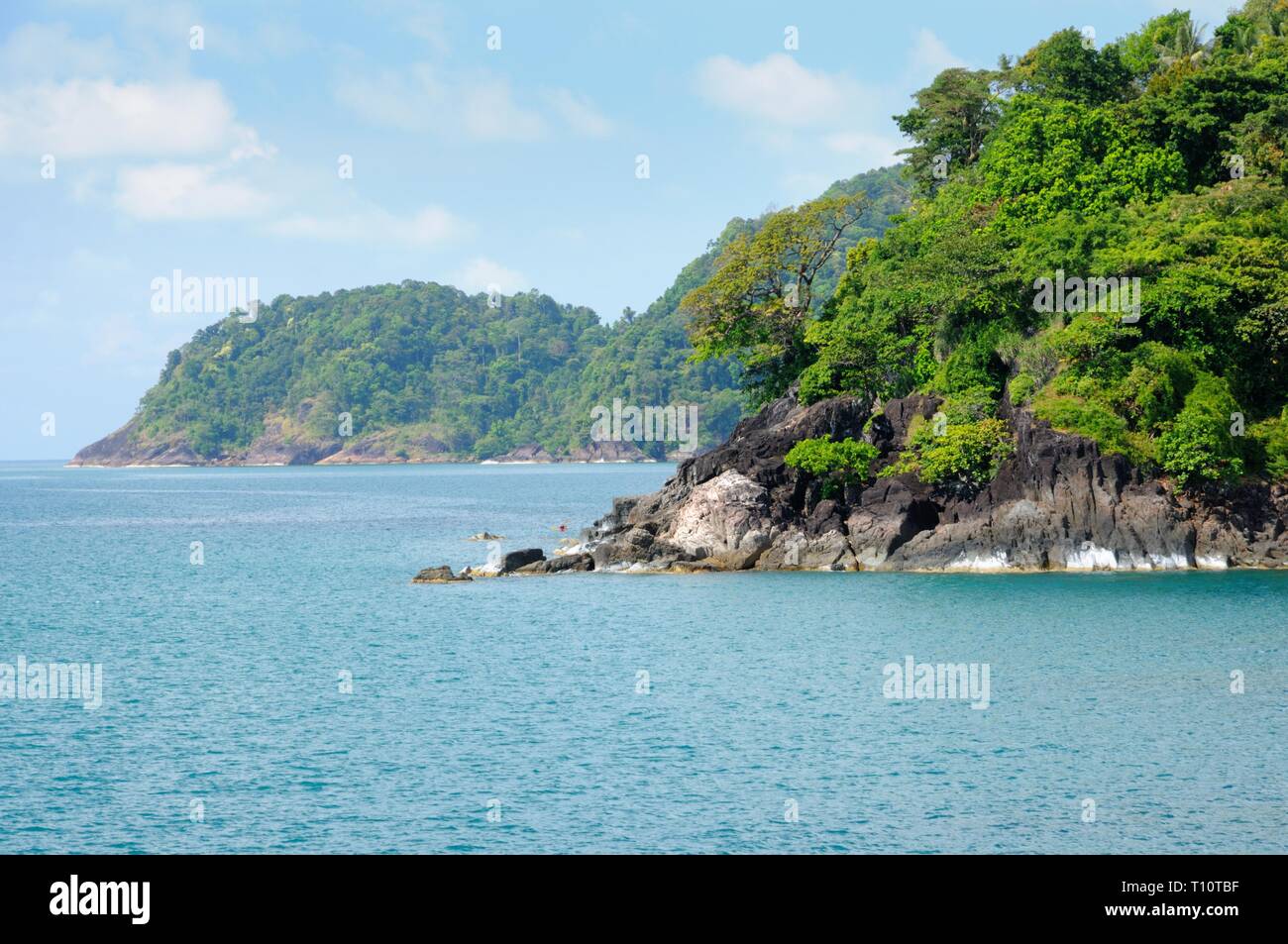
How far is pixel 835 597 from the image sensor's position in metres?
44.6

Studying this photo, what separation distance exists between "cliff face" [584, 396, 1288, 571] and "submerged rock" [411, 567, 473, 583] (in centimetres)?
582

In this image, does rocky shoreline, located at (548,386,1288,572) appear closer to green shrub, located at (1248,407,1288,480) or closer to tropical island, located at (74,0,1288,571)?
tropical island, located at (74,0,1288,571)

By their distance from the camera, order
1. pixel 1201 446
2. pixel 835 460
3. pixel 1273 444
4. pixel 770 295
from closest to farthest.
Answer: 1. pixel 1201 446
2. pixel 1273 444
3. pixel 835 460
4. pixel 770 295

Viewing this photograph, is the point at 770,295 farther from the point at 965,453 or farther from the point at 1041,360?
the point at 965,453

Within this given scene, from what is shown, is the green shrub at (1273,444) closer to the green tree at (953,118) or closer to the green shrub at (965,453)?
the green shrub at (965,453)

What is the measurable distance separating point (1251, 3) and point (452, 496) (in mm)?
75811

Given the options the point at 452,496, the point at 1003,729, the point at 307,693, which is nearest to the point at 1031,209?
the point at 1003,729

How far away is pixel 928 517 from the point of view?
51.6m

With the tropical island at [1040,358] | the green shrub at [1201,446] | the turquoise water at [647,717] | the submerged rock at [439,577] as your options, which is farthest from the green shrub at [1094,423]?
the submerged rock at [439,577]

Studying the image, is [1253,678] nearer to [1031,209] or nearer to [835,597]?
[835,597]

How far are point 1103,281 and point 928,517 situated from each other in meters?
11.8

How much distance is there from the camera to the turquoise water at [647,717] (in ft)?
68.1

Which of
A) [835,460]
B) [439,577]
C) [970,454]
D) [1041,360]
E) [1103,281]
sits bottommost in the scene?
[439,577]

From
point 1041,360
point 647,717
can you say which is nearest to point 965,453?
point 1041,360
